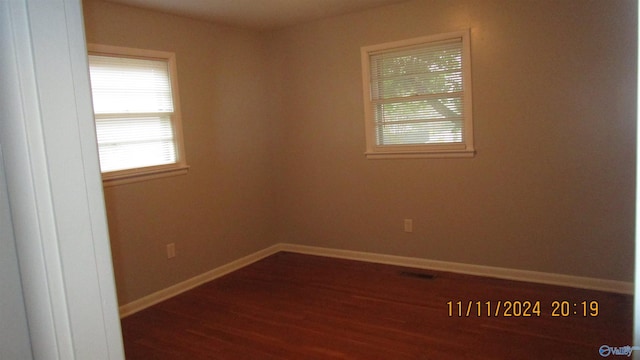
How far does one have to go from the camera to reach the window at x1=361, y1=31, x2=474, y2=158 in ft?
11.9

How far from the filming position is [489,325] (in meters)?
2.83

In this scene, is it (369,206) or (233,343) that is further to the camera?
(369,206)

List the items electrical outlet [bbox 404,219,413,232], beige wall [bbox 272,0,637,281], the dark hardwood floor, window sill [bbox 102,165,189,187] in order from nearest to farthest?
the dark hardwood floor < beige wall [bbox 272,0,637,281] < window sill [bbox 102,165,189,187] < electrical outlet [bbox 404,219,413,232]

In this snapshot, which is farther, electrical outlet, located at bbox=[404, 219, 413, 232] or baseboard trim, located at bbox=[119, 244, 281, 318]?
electrical outlet, located at bbox=[404, 219, 413, 232]

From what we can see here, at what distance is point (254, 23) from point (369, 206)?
2149 mm

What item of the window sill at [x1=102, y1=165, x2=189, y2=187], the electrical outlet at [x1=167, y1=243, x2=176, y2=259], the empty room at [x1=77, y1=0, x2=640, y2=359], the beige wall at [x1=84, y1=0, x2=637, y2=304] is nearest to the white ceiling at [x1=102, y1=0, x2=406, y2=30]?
the empty room at [x1=77, y1=0, x2=640, y2=359]

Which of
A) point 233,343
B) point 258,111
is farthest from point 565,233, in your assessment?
point 258,111

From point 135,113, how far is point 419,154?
2.45 meters

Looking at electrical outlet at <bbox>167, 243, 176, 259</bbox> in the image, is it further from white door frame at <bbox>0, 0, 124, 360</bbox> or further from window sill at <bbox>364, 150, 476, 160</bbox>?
white door frame at <bbox>0, 0, 124, 360</bbox>

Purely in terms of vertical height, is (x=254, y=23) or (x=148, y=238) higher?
(x=254, y=23)

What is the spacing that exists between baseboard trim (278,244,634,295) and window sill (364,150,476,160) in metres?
0.98

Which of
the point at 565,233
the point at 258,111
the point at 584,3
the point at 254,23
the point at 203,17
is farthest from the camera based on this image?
the point at 258,111

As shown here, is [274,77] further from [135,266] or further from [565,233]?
[565,233]

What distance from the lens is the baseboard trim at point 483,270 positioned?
10.6ft
